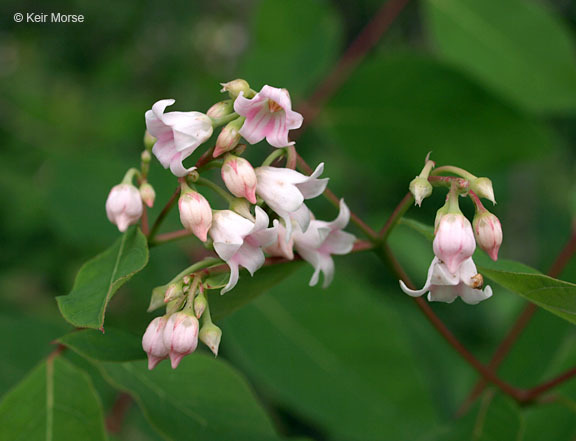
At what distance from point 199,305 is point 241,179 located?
0.26 metres

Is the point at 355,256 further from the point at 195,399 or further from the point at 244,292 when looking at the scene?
the point at 244,292

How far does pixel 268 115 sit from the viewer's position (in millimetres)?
1313

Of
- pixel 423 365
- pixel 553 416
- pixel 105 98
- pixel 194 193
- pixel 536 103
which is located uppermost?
pixel 536 103

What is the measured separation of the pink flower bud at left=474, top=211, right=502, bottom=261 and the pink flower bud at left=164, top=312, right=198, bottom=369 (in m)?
0.58

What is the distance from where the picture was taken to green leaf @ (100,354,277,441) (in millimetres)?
1507

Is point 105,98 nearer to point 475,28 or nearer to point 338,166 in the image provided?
point 338,166

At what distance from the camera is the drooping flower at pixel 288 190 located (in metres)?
1.26

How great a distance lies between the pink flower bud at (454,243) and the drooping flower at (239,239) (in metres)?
0.32

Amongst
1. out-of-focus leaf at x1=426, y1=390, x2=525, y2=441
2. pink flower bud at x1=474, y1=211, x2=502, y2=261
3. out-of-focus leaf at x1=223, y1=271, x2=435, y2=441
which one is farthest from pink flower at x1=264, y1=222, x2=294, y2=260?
out-of-focus leaf at x1=223, y1=271, x2=435, y2=441

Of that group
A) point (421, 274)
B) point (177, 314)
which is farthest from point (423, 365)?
point (177, 314)

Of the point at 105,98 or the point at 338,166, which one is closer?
the point at 338,166

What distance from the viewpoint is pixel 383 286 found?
13.5 ft

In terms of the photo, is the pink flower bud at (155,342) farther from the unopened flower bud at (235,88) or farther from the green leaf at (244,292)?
the unopened flower bud at (235,88)

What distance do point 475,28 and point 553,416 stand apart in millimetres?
1555
